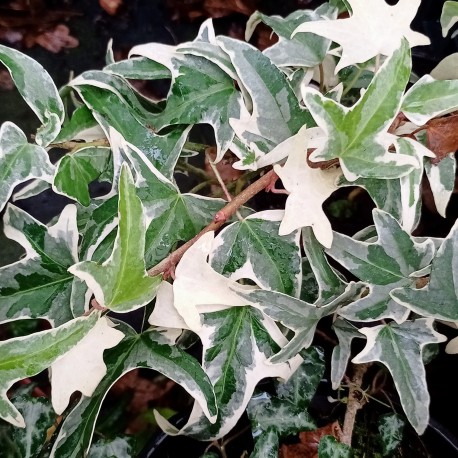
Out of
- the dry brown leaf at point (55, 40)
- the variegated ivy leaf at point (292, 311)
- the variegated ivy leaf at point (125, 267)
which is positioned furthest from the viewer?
the dry brown leaf at point (55, 40)

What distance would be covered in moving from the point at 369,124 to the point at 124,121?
283mm

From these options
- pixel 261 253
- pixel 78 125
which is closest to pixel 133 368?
pixel 261 253

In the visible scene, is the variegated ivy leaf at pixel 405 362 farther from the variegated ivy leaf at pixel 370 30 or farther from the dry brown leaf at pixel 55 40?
the dry brown leaf at pixel 55 40

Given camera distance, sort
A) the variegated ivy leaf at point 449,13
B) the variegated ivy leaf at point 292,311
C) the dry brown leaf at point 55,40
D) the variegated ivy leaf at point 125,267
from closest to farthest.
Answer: the variegated ivy leaf at point 125,267, the variegated ivy leaf at point 292,311, the variegated ivy leaf at point 449,13, the dry brown leaf at point 55,40

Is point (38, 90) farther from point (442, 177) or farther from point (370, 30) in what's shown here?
point (442, 177)

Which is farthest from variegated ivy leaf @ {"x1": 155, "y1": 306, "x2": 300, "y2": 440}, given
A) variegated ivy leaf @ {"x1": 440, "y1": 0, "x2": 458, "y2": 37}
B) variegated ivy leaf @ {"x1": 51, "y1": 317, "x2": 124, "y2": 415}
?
variegated ivy leaf @ {"x1": 440, "y1": 0, "x2": 458, "y2": 37}

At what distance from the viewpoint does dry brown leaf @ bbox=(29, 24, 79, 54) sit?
57.9 inches

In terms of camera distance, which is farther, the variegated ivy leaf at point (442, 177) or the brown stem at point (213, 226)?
the variegated ivy leaf at point (442, 177)

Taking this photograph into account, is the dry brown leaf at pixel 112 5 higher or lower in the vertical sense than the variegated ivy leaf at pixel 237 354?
higher

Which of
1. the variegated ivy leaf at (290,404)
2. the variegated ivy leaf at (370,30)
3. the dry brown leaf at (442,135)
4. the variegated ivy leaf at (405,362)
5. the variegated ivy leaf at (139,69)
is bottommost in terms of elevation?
the variegated ivy leaf at (290,404)

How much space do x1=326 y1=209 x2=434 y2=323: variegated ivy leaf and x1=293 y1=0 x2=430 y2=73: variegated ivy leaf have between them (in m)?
0.20

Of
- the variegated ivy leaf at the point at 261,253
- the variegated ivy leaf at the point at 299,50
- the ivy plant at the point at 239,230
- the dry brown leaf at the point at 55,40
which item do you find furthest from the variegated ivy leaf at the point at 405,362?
the dry brown leaf at the point at 55,40

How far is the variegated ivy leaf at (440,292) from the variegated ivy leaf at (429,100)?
0.40 feet

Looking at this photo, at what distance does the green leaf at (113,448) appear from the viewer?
29.4 inches
